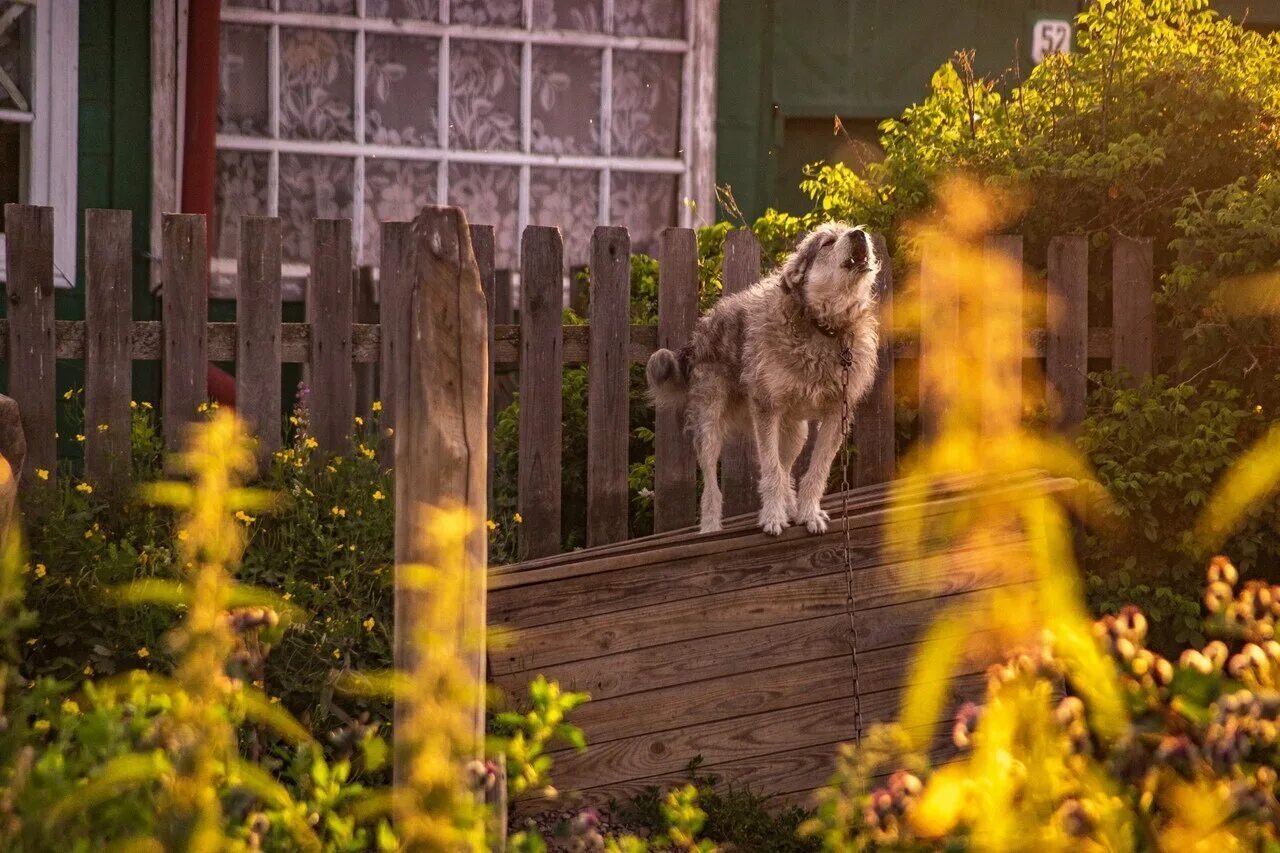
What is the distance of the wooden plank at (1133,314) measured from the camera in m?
6.23

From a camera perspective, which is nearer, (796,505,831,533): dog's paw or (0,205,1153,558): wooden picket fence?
(796,505,831,533): dog's paw

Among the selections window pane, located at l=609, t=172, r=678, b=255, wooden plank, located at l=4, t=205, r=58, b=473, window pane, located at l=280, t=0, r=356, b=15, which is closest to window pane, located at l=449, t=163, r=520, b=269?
window pane, located at l=609, t=172, r=678, b=255

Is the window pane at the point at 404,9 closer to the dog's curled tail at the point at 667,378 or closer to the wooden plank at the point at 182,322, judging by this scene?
the wooden plank at the point at 182,322

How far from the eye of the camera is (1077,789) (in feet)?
7.33

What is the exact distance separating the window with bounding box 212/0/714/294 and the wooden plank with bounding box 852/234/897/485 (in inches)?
111

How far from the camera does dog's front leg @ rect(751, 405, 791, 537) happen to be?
500 cm

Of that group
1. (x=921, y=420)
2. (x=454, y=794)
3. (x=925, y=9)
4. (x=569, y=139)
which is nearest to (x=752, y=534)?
(x=921, y=420)

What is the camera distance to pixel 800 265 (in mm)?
5020

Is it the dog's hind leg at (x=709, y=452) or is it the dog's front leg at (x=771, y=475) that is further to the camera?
the dog's hind leg at (x=709, y=452)

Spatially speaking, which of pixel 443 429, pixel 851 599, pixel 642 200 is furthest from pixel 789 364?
pixel 642 200

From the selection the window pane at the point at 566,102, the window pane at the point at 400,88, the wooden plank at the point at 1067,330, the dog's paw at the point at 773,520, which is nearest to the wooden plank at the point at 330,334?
the dog's paw at the point at 773,520

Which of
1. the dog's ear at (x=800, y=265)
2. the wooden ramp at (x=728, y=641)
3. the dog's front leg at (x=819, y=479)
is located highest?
the dog's ear at (x=800, y=265)

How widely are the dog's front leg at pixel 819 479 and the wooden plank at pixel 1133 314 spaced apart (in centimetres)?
166

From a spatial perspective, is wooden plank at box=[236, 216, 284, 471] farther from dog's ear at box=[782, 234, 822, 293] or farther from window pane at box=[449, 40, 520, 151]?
window pane at box=[449, 40, 520, 151]
